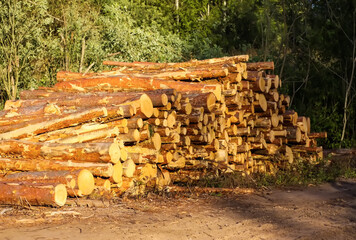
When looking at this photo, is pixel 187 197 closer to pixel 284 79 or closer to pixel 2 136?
pixel 2 136

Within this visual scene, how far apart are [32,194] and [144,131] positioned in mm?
2684

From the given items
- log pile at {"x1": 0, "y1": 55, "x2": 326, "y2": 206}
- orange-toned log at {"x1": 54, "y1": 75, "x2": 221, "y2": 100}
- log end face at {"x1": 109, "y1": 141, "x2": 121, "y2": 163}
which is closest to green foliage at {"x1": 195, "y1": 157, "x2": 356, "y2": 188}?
log pile at {"x1": 0, "y1": 55, "x2": 326, "y2": 206}

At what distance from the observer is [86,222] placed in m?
5.72

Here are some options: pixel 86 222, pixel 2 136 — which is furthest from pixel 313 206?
pixel 2 136

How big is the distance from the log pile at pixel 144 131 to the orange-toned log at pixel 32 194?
0.01 meters

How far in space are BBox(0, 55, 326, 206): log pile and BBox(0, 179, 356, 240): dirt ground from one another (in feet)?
1.16

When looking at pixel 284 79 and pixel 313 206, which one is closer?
pixel 313 206

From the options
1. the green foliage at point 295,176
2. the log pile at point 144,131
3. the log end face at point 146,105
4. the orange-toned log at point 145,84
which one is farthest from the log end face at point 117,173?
the orange-toned log at point 145,84

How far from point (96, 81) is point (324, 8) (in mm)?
10213

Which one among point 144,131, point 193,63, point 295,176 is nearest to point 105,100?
point 144,131

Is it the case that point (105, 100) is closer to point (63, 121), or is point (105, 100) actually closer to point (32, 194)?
point (63, 121)

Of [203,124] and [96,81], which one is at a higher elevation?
[96,81]

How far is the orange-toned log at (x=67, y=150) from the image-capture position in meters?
6.99

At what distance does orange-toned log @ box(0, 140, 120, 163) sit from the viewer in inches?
275
